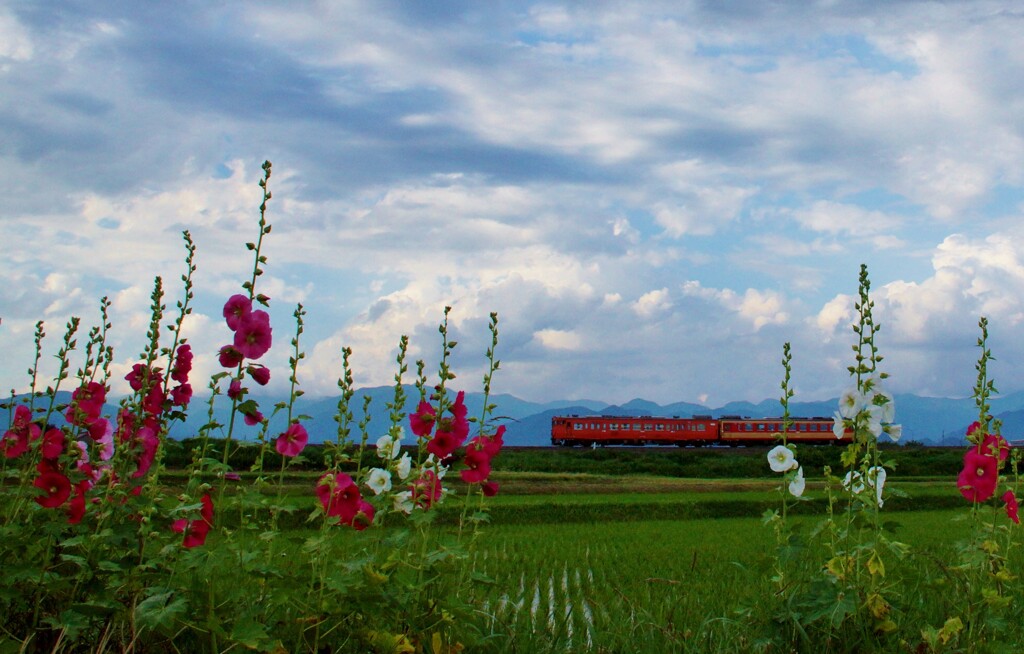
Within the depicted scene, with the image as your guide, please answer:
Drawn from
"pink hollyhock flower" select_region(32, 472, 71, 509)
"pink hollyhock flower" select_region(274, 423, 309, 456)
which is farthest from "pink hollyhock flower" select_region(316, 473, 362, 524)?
"pink hollyhock flower" select_region(32, 472, 71, 509)

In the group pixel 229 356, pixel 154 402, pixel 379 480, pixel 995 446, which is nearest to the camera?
pixel 229 356

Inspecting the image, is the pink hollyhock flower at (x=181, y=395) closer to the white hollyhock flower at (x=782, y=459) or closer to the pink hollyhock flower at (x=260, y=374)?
the pink hollyhock flower at (x=260, y=374)

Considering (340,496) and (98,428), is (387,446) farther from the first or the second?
(98,428)

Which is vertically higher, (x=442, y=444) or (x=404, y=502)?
(x=442, y=444)

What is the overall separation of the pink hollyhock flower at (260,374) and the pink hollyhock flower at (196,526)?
548 millimetres

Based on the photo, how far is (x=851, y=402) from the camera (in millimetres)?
3475

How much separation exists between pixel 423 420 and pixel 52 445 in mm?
1527

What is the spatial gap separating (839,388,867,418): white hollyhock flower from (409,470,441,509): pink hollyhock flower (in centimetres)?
167

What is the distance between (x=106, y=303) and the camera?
380 cm

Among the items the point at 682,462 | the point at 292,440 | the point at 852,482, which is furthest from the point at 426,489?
the point at 682,462

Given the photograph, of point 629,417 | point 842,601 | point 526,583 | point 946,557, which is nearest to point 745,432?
point 629,417

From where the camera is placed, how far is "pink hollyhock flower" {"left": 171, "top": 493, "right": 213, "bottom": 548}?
9.91 feet

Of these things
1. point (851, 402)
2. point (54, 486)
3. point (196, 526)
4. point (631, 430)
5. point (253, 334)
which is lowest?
point (631, 430)

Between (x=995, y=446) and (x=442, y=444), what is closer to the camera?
(x=442, y=444)
